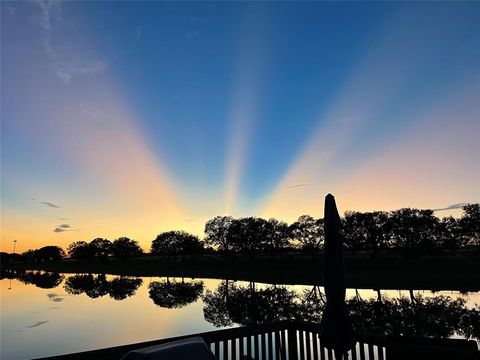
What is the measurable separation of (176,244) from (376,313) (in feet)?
314

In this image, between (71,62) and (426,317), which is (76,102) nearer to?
(71,62)

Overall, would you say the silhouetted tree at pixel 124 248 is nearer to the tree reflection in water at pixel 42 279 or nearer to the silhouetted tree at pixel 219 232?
the silhouetted tree at pixel 219 232

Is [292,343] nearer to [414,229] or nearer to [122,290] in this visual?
[122,290]

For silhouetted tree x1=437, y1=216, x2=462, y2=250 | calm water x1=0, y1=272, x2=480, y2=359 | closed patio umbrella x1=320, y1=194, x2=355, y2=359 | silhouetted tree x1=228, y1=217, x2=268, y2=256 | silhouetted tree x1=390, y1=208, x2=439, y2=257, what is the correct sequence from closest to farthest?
1. closed patio umbrella x1=320, y1=194, x2=355, y2=359
2. calm water x1=0, y1=272, x2=480, y2=359
3. silhouetted tree x1=437, y1=216, x2=462, y2=250
4. silhouetted tree x1=390, y1=208, x2=439, y2=257
5. silhouetted tree x1=228, y1=217, x2=268, y2=256

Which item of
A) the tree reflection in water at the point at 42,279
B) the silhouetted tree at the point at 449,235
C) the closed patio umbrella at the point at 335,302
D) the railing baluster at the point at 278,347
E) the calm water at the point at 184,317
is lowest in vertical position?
the calm water at the point at 184,317

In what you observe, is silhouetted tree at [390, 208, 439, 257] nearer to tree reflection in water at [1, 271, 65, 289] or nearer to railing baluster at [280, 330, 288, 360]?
tree reflection in water at [1, 271, 65, 289]

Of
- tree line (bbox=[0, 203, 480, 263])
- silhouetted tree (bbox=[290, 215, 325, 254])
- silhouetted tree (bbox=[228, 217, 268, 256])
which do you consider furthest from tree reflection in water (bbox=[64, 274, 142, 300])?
silhouetted tree (bbox=[290, 215, 325, 254])

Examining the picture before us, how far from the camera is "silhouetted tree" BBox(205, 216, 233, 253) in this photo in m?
88.5

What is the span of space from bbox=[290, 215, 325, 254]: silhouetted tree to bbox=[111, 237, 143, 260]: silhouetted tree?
75.3 m

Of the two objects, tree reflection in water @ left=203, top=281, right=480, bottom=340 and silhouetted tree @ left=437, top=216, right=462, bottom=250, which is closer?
tree reflection in water @ left=203, top=281, right=480, bottom=340

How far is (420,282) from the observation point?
3234cm

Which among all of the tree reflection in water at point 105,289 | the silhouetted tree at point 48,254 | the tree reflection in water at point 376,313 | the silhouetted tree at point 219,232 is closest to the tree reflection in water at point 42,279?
the tree reflection in water at point 105,289

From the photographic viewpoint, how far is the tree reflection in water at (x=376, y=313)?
13703mm

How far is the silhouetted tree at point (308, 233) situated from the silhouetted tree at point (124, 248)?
75.3 metres
